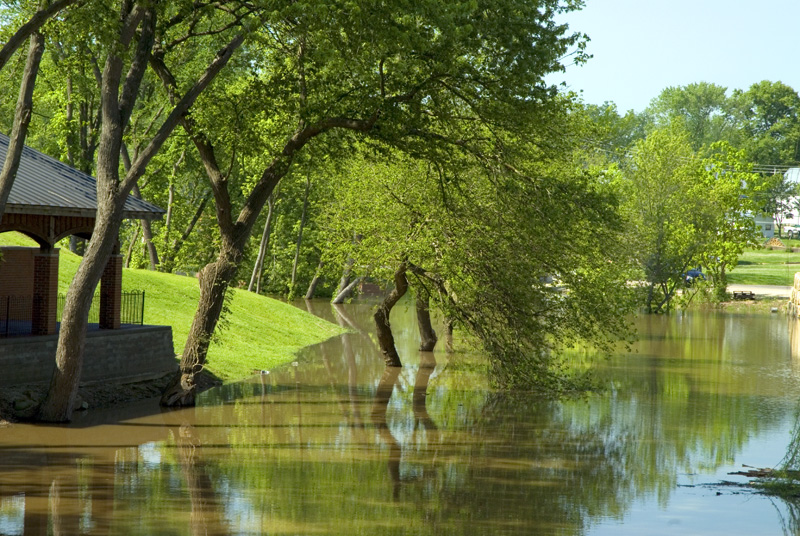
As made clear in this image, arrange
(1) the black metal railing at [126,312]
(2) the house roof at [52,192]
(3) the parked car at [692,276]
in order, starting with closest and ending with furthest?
(2) the house roof at [52,192] < (1) the black metal railing at [126,312] < (3) the parked car at [692,276]

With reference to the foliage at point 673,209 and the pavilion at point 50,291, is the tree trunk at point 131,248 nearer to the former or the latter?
the pavilion at point 50,291

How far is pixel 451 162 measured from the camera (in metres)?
21.4

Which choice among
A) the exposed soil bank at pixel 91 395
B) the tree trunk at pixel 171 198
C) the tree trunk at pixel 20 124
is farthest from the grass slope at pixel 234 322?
the tree trunk at pixel 20 124

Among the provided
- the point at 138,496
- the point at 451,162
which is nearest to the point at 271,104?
the point at 451,162

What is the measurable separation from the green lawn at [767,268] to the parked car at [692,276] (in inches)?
309

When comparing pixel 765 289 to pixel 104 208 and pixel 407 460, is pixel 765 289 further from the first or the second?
pixel 104 208

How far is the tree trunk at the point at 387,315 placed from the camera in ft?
98.2

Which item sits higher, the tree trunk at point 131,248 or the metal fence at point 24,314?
the tree trunk at point 131,248

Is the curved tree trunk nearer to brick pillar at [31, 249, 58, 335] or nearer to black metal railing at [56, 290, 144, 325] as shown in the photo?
brick pillar at [31, 249, 58, 335]

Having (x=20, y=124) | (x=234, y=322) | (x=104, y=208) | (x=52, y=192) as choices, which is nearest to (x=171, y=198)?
(x=234, y=322)

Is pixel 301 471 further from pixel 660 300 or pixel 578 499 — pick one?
pixel 660 300

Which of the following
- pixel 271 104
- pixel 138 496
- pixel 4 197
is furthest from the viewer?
pixel 271 104

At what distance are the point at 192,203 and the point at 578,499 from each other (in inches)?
1742

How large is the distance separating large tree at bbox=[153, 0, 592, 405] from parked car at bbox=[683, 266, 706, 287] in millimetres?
44163
